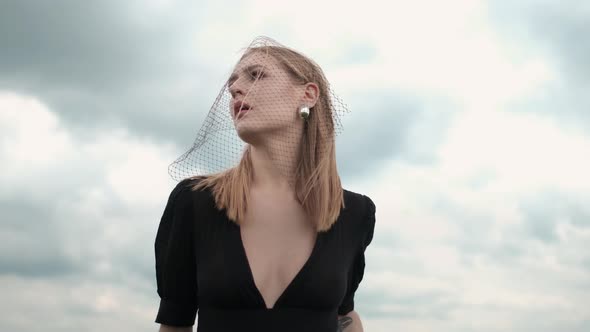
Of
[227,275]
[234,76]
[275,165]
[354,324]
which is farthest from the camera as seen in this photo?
[354,324]

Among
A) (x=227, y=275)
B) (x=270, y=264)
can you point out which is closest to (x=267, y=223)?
(x=270, y=264)

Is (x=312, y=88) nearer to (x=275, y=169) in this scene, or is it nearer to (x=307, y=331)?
(x=275, y=169)

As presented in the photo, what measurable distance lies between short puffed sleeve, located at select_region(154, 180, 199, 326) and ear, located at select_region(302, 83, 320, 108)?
1076 millimetres

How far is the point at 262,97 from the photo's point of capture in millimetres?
4984

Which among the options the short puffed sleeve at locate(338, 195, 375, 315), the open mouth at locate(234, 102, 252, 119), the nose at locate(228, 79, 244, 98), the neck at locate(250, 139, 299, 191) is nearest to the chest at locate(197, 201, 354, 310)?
the neck at locate(250, 139, 299, 191)

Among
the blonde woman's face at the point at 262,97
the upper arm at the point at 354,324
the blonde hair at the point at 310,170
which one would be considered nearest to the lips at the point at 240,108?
the blonde woman's face at the point at 262,97

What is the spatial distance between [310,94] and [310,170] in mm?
555

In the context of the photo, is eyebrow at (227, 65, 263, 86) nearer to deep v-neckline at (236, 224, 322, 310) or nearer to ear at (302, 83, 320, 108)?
ear at (302, 83, 320, 108)

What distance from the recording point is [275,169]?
5.23 meters

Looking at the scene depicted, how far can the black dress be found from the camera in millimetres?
4727

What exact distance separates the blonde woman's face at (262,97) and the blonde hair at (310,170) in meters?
0.10

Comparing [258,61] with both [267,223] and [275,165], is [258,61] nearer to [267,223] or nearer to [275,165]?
[275,165]

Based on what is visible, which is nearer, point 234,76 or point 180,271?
point 180,271

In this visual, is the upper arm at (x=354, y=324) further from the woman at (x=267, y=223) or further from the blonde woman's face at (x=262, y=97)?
the blonde woman's face at (x=262, y=97)
